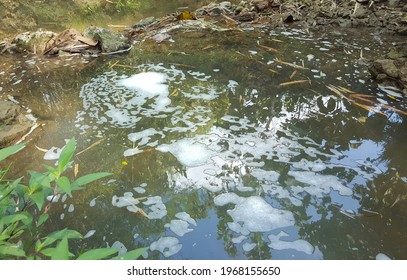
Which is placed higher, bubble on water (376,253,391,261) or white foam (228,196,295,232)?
white foam (228,196,295,232)

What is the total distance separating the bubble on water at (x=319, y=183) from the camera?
1.93 metres

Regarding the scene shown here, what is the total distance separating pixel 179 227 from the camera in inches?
69.5

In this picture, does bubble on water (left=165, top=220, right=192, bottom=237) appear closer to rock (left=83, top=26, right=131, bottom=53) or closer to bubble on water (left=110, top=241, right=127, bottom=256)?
bubble on water (left=110, top=241, right=127, bottom=256)

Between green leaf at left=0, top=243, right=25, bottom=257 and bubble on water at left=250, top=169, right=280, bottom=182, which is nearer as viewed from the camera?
green leaf at left=0, top=243, right=25, bottom=257

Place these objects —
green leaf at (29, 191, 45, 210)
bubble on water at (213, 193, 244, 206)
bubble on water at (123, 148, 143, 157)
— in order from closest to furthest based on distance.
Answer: green leaf at (29, 191, 45, 210) < bubble on water at (213, 193, 244, 206) < bubble on water at (123, 148, 143, 157)

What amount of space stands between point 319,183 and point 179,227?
2.96 feet

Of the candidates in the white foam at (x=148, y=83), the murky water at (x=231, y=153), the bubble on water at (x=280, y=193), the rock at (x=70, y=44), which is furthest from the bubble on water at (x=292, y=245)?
the rock at (x=70, y=44)

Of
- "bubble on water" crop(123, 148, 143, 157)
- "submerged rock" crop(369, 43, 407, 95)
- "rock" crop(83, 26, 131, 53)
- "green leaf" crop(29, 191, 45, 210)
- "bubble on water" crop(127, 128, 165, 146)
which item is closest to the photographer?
"green leaf" crop(29, 191, 45, 210)

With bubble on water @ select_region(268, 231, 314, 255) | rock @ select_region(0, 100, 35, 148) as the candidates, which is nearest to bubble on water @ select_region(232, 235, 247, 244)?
bubble on water @ select_region(268, 231, 314, 255)

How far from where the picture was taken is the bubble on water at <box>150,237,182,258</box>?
1629 mm

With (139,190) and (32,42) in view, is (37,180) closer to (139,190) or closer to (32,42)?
(139,190)

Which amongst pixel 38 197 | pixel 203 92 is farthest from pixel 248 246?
pixel 203 92

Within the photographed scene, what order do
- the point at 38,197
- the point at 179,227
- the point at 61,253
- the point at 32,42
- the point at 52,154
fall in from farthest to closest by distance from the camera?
the point at 32,42, the point at 52,154, the point at 179,227, the point at 38,197, the point at 61,253

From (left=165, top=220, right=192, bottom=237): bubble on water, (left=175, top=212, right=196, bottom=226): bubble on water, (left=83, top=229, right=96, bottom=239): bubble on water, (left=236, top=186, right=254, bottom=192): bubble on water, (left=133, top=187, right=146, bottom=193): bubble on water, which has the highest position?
(left=83, top=229, right=96, bottom=239): bubble on water
